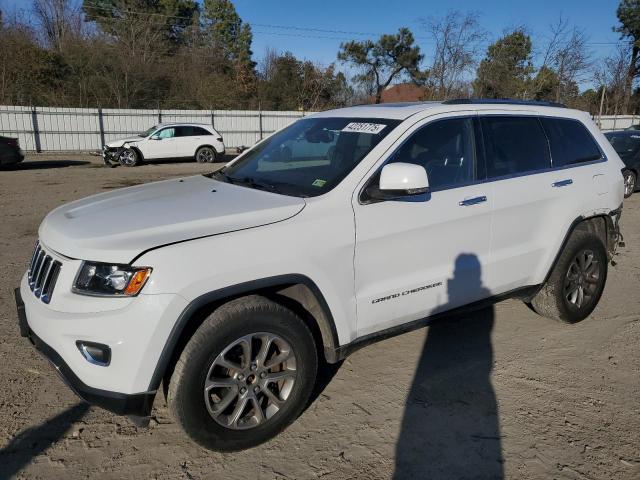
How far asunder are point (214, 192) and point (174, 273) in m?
0.95

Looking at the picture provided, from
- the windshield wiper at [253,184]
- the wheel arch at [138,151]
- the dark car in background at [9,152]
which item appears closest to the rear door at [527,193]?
the windshield wiper at [253,184]

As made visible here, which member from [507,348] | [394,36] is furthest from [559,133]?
[394,36]

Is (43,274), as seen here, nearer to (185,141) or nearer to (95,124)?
(185,141)

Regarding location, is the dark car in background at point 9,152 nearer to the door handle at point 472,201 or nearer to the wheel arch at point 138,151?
the wheel arch at point 138,151

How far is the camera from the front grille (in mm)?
2607

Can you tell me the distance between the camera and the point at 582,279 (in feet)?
14.7

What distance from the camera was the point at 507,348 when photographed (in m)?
4.09

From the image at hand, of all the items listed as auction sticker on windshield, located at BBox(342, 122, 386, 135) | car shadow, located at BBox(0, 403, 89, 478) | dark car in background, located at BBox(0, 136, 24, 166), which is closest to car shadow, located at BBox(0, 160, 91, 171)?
dark car in background, located at BBox(0, 136, 24, 166)

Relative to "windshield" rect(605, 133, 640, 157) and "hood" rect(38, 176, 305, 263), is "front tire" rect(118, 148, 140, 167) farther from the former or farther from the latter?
"hood" rect(38, 176, 305, 263)

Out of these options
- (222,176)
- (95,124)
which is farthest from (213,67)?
(222,176)

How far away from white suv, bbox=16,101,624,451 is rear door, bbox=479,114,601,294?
15mm

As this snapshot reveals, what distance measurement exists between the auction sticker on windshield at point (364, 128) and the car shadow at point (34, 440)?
2.48 metres

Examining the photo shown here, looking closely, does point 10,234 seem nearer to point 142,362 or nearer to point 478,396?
point 142,362

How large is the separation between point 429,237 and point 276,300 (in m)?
1.07
